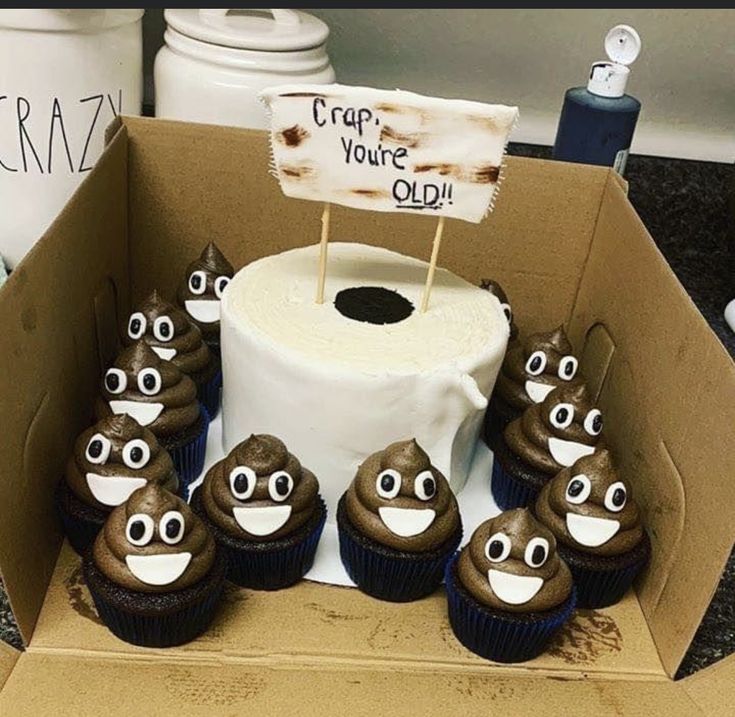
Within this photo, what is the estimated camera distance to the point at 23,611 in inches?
30.3

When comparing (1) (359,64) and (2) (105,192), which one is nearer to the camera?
(2) (105,192)

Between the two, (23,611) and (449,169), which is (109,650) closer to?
(23,611)

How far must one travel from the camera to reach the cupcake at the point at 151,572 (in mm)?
770

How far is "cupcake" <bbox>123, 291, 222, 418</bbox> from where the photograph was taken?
1036 mm

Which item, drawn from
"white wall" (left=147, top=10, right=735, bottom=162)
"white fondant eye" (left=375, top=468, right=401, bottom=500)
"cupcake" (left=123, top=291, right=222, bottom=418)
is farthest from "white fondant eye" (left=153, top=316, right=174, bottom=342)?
"white wall" (left=147, top=10, right=735, bottom=162)

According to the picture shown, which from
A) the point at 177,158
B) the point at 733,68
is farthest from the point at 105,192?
the point at 733,68

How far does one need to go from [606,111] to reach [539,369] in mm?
347

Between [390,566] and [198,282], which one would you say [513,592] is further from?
[198,282]

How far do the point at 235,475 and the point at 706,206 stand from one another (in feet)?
2.87

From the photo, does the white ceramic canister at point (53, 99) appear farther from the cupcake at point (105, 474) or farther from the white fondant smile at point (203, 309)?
the cupcake at point (105, 474)

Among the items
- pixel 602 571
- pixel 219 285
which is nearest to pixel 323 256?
pixel 219 285

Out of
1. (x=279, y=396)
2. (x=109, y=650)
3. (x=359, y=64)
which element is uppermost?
(x=359, y=64)

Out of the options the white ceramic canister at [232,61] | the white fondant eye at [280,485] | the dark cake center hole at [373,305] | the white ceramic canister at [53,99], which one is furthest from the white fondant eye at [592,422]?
the white ceramic canister at [53,99]

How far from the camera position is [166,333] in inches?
41.0
